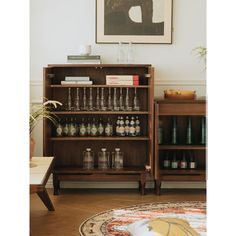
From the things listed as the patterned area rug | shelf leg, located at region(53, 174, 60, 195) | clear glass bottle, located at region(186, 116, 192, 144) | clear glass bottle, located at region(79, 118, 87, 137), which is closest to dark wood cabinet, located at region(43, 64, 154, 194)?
shelf leg, located at region(53, 174, 60, 195)

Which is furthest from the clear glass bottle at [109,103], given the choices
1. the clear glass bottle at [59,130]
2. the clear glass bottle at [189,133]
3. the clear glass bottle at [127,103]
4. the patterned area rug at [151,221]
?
the patterned area rug at [151,221]

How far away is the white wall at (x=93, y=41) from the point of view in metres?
5.44

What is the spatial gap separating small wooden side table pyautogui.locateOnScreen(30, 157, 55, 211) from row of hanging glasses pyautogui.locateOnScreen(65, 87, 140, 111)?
3.12 ft

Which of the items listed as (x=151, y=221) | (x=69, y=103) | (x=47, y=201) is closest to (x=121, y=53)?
(x=69, y=103)

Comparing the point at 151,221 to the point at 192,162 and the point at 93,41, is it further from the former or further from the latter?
the point at 93,41

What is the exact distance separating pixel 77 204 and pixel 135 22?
2018mm

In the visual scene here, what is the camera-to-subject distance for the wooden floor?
3951mm

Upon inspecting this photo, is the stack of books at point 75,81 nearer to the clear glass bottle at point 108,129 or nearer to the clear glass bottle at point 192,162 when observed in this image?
the clear glass bottle at point 108,129

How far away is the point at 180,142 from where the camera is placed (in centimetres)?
542

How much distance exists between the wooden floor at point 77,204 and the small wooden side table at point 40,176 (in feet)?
0.56

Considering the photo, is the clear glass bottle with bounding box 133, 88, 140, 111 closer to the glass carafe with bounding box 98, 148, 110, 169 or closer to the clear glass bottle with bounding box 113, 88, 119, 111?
the clear glass bottle with bounding box 113, 88, 119, 111

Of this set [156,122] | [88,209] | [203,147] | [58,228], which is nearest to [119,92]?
[156,122]

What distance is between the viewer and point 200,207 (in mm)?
4633
